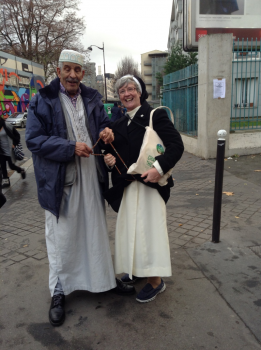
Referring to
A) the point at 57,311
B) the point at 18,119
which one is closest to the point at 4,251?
the point at 57,311

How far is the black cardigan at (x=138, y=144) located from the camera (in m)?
2.51

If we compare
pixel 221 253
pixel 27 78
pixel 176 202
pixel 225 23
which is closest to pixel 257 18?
pixel 225 23

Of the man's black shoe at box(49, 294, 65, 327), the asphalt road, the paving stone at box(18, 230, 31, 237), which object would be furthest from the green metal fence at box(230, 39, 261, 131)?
the man's black shoe at box(49, 294, 65, 327)

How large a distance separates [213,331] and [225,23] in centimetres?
1395

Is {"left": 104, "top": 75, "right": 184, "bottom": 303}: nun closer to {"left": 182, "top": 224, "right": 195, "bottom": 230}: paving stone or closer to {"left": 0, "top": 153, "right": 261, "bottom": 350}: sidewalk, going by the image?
{"left": 0, "top": 153, "right": 261, "bottom": 350}: sidewalk

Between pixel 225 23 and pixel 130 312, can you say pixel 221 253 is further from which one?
pixel 225 23

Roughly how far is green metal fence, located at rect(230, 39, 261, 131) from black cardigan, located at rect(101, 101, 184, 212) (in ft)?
22.3

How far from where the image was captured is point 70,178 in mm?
2516

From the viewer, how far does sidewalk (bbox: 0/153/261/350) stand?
7.41 feet

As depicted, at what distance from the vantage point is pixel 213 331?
2301mm

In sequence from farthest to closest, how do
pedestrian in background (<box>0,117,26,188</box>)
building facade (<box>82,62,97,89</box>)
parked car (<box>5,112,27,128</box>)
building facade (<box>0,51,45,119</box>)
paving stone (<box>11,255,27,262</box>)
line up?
building facade (<box>82,62,97,89</box>), building facade (<box>0,51,45,119</box>), parked car (<box>5,112,27,128</box>), pedestrian in background (<box>0,117,26,188</box>), paving stone (<box>11,255,27,262</box>)

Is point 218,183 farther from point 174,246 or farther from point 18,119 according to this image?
point 18,119

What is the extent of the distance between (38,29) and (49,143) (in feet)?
127

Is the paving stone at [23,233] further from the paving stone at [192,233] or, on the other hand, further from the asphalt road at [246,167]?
the asphalt road at [246,167]
